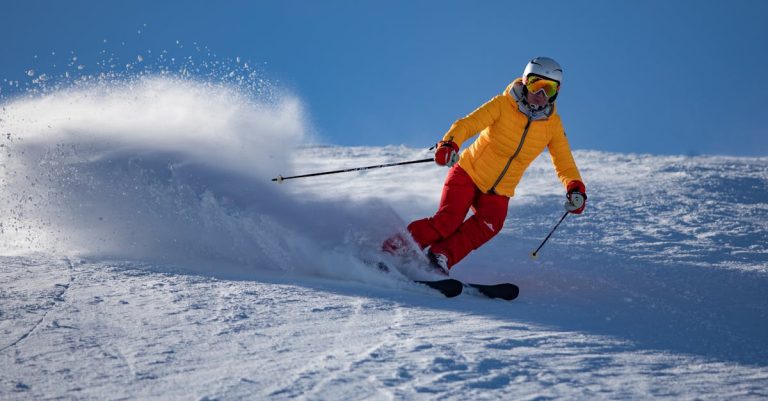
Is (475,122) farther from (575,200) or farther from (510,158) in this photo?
(575,200)

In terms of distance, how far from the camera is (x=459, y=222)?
200 inches

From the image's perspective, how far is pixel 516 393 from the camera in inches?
99.0

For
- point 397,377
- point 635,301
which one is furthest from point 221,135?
point 397,377

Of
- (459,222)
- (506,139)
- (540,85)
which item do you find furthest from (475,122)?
(459,222)

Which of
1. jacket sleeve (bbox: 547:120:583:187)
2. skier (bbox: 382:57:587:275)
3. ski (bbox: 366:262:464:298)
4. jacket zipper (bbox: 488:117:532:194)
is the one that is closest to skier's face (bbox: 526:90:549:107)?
skier (bbox: 382:57:587:275)

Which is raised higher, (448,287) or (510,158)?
(510,158)

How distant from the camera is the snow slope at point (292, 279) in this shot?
271 cm

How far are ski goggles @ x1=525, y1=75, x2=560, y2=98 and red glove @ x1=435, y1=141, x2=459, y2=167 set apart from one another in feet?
2.24

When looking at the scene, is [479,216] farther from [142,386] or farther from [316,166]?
[316,166]

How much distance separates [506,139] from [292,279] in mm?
1790

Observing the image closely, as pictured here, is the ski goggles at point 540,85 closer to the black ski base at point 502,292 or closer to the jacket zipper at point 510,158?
the jacket zipper at point 510,158

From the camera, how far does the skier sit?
4848 mm

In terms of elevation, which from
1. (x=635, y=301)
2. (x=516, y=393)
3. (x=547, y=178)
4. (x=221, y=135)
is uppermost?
(x=547, y=178)

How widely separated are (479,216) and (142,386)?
Result: 3058 mm
